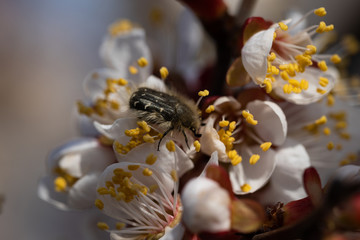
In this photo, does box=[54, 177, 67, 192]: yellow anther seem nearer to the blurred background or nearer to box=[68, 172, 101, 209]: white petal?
box=[68, 172, 101, 209]: white petal

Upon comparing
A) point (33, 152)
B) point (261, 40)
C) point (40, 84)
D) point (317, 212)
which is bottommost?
point (33, 152)

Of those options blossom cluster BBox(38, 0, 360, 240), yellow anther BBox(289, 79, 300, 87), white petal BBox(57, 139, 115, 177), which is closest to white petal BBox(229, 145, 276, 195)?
blossom cluster BBox(38, 0, 360, 240)

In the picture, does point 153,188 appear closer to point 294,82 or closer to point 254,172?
point 254,172

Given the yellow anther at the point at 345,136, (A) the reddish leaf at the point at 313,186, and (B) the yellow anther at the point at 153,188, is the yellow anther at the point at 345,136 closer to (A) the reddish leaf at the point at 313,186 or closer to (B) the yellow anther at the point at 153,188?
(A) the reddish leaf at the point at 313,186

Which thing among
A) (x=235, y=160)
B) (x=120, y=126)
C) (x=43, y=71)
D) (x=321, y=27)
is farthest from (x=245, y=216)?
(x=43, y=71)

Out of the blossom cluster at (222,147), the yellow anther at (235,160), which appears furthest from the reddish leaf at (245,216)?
the yellow anther at (235,160)

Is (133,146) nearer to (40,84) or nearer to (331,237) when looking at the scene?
Answer: (331,237)

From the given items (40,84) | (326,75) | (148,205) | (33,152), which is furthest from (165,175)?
(40,84)
